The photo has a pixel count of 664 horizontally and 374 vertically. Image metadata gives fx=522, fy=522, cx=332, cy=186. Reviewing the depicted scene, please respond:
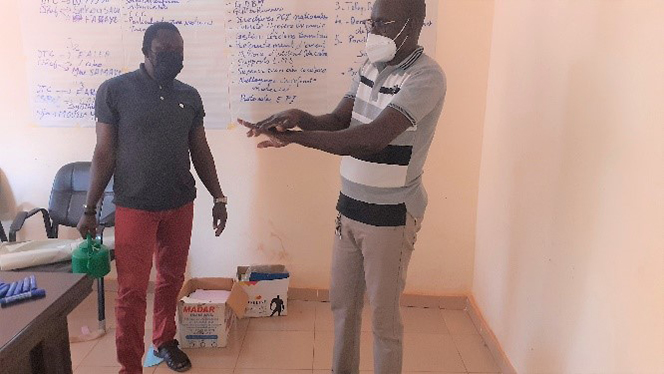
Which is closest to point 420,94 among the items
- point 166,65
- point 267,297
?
point 166,65

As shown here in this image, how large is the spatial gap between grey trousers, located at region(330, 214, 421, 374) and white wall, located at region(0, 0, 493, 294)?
105 cm

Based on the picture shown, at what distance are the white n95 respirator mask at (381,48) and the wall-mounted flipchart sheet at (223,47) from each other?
1.07m

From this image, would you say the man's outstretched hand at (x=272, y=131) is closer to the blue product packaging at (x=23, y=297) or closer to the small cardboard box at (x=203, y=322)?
the blue product packaging at (x=23, y=297)

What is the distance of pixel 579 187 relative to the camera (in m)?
1.65

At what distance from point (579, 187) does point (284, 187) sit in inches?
64.8

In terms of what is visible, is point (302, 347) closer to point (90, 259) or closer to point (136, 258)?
point (136, 258)

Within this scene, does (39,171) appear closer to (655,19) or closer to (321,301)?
(321,301)

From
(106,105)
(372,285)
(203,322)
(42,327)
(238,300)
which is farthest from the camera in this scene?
(238,300)

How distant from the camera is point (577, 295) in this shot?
1.66 metres

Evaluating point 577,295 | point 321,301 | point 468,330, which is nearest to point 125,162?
point 321,301

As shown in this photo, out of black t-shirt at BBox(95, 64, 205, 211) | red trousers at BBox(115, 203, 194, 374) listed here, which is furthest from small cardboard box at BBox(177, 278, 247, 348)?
black t-shirt at BBox(95, 64, 205, 211)

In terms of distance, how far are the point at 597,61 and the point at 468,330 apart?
5.36 ft

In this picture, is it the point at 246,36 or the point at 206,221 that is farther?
the point at 206,221

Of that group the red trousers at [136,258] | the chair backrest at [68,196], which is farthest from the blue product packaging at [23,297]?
the chair backrest at [68,196]
